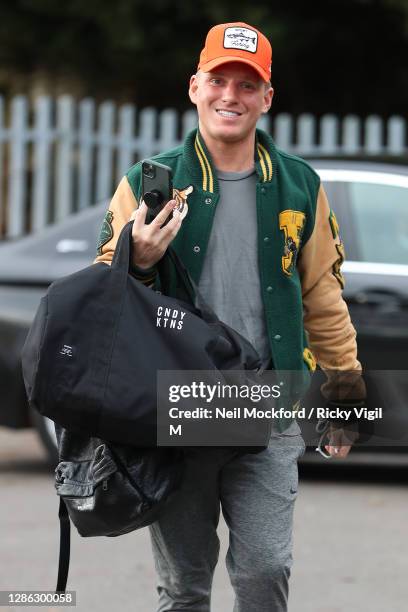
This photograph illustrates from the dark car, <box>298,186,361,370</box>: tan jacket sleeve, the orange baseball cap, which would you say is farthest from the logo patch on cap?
the dark car

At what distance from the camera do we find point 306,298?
3.74 metres

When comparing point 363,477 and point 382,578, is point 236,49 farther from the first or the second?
point 363,477

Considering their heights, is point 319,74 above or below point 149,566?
above

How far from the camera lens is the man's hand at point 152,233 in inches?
130

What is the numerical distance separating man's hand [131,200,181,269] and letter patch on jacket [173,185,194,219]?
0.30 feet

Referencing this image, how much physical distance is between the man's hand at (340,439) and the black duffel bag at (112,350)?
0.54 m

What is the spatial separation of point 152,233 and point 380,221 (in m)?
3.92

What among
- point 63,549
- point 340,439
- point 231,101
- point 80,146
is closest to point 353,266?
point 340,439

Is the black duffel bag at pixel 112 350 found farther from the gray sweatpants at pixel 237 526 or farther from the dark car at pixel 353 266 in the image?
the dark car at pixel 353 266

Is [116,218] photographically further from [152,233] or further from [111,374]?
[111,374]

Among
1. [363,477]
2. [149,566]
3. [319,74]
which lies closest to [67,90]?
[319,74]

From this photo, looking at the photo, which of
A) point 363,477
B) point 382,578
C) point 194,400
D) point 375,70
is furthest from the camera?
point 375,70

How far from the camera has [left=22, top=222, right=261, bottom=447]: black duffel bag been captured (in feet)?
10.6

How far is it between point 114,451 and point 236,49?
1.04 meters
